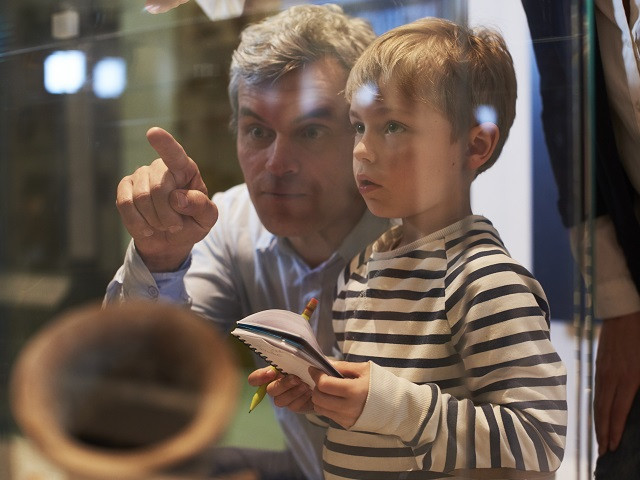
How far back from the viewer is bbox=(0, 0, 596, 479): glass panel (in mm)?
724

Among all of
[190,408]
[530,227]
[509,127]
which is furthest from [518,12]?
[190,408]

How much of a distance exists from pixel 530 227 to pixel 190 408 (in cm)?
54

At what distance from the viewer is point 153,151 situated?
30.0 inches

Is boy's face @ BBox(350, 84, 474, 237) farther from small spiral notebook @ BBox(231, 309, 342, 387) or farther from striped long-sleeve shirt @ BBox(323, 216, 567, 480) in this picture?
small spiral notebook @ BBox(231, 309, 342, 387)

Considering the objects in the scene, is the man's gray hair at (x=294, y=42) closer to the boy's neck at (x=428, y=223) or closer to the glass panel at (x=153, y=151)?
the glass panel at (x=153, y=151)

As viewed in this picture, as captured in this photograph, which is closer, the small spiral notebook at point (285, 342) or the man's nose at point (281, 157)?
the small spiral notebook at point (285, 342)

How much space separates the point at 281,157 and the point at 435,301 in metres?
0.24

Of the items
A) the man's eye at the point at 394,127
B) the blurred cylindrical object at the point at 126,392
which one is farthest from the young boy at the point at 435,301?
the blurred cylindrical object at the point at 126,392

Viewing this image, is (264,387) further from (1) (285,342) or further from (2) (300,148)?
(2) (300,148)

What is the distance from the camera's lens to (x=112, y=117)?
0.79m

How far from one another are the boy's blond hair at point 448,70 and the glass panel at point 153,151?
0.07 ft

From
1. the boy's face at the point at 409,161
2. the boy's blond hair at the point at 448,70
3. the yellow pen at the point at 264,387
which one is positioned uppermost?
the boy's blond hair at the point at 448,70

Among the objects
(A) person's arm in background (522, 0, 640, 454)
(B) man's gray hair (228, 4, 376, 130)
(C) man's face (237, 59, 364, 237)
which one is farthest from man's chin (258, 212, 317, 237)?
(A) person's arm in background (522, 0, 640, 454)

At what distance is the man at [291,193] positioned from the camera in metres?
0.84
